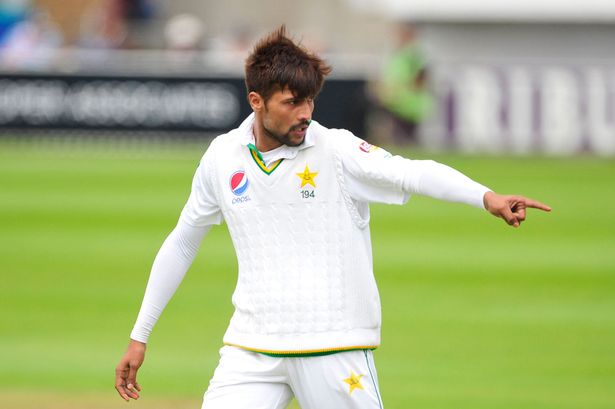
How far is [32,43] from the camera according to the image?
25.1 m

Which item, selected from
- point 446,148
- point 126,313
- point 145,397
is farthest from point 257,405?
point 446,148

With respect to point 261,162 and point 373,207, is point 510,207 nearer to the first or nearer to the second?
point 261,162

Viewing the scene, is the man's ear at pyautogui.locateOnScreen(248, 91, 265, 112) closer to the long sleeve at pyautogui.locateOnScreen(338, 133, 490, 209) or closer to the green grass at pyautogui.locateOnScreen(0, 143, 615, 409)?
the long sleeve at pyautogui.locateOnScreen(338, 133, 490, 209)

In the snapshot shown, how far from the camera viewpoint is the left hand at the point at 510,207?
194 inches

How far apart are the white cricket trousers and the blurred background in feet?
11.2

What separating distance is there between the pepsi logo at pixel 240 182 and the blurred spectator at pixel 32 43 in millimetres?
18224

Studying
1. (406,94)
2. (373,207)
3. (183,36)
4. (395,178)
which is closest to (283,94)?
(395,178)

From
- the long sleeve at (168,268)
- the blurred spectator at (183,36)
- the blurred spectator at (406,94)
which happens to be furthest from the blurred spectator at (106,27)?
the long sleeve at (168,268)

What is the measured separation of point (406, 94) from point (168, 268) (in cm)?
1731

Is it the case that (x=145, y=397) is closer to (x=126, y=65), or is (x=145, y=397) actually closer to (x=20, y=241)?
(x=20, y=241)

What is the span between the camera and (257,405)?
5383 mm

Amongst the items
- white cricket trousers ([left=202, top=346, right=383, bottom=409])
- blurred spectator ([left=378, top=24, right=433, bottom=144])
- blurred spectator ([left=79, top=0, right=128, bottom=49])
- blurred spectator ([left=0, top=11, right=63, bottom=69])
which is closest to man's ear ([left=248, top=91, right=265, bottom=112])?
white cricket trousers ([left=202, top=346, right=383, bottom=409])

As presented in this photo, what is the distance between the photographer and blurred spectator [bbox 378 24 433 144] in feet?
74.7

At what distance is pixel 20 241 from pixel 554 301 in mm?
5866
